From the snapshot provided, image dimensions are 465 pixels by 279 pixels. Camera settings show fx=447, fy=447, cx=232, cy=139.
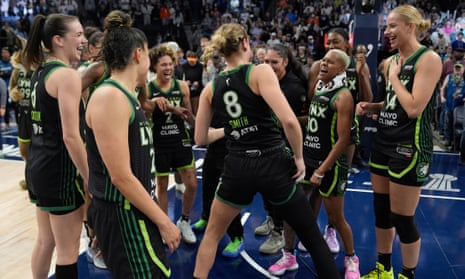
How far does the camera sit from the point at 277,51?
3777mm

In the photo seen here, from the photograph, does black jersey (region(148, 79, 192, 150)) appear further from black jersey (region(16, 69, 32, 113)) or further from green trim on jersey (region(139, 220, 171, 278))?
green trim on jersey (region(139, 220, 171, 278))

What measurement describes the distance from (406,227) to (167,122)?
2.28 m

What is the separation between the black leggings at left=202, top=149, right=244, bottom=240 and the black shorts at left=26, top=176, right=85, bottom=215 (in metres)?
1.70

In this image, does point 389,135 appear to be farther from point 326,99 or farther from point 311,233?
point 311,233

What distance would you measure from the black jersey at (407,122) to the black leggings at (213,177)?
1626 mm

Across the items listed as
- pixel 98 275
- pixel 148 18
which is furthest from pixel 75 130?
pixel 148 18

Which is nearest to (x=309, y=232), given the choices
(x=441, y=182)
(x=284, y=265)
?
(x=284, y=265)

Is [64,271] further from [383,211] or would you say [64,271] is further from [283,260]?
[383,211]

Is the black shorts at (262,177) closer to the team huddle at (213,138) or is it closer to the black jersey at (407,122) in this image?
the team huddle at (213,138)

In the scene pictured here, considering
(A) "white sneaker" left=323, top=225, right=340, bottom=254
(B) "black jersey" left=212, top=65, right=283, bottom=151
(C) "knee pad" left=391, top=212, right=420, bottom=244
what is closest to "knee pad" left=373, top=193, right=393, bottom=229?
(C) "knee pad" left=391, top=212, right=420, bottom=244

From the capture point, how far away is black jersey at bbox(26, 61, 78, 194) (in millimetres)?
2592

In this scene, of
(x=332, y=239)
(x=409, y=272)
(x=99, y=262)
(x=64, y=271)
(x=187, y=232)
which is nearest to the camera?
(x=64, y=271)

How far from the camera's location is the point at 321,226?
4.72 m

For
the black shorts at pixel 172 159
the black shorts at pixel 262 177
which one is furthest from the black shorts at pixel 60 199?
the black shorts at pixel 172 159
